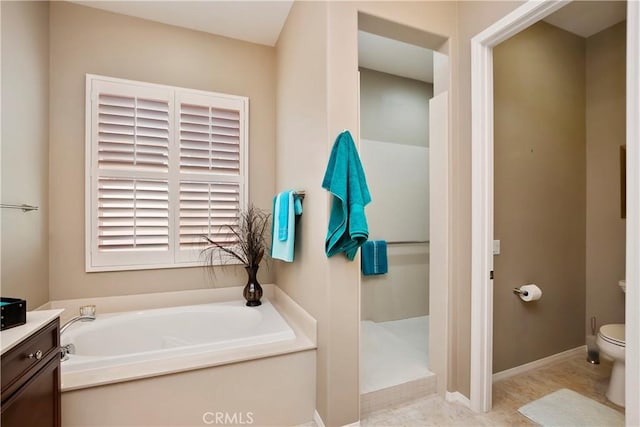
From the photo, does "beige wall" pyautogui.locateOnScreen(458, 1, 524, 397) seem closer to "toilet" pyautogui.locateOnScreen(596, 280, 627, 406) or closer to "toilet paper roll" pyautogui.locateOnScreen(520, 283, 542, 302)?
"toilet paper roll" pyautogui.locateOnScreen(520, 283, 542, 302)

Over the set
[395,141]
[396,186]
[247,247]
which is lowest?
[247,247]

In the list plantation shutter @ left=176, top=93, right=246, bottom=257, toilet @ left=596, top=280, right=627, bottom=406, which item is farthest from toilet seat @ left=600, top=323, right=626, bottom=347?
plantation shutter @ left=176, top=93, right=246, bottom=257

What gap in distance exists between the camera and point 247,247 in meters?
2.61

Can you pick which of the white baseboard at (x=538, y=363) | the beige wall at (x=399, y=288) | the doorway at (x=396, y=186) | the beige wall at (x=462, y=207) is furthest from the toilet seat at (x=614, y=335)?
the beige wall at (x=399, y=288)

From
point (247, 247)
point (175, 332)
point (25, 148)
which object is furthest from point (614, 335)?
point (25, 148)

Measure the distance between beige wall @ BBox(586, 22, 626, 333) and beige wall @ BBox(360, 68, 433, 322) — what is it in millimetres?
1453

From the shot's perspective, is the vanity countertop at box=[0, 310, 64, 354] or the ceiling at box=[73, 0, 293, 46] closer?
the vanity countertop at box=[0, 310, 64, 354]

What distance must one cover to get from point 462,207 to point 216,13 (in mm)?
2431

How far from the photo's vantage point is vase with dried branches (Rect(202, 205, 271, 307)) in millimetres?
2592

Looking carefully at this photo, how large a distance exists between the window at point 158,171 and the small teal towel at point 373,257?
1.35 m

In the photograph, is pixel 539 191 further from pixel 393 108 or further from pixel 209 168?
pixel 209 168

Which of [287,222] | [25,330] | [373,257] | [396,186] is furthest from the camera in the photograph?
[396,186]

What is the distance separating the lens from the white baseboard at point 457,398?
6.35ft

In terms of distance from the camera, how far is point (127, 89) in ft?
7.84
